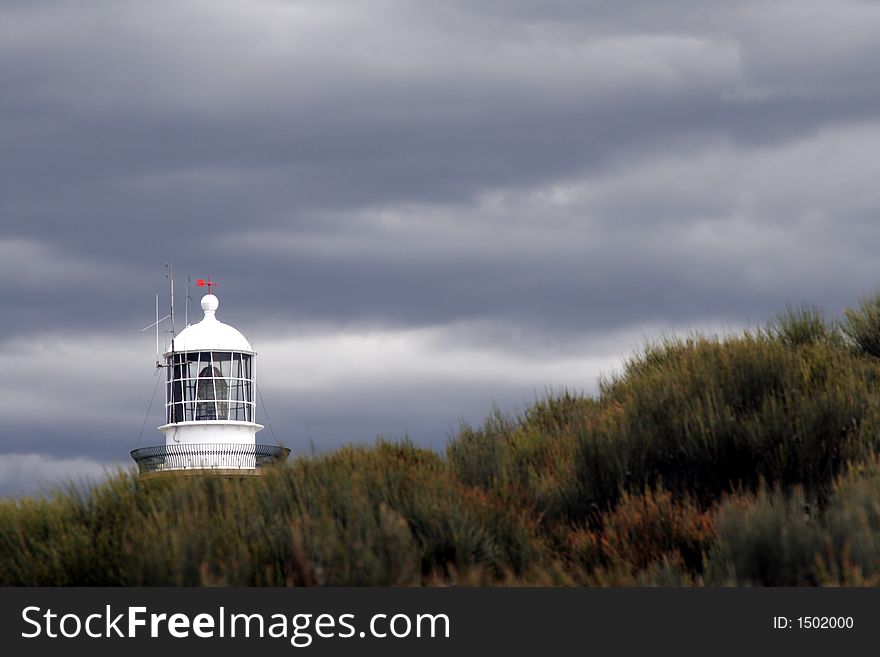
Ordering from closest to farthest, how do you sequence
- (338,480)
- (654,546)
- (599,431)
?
(654,546) < (338,480) < (599,431)

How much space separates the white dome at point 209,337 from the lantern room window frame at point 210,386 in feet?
0.38

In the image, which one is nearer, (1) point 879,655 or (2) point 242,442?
(1) point 879,655

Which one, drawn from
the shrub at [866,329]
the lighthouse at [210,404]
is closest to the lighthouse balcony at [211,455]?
the lighthouse at [210,404]

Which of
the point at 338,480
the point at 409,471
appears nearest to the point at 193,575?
the point at 338,480

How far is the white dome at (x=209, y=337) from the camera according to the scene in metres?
27.3

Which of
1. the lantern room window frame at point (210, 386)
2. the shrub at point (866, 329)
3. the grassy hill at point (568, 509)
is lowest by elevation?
the grassy hill at point (568, 509)

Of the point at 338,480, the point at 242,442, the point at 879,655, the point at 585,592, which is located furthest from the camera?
the point at 242,442

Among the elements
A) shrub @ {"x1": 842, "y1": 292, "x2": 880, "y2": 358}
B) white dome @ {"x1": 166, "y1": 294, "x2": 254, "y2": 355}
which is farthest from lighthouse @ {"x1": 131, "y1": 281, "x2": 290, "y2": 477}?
shrub @ {"x1": 842, "y1": 292, "x2": 880, "y2": 358}

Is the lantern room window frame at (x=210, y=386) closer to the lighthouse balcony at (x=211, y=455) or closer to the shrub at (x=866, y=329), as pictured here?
the lighthouse balcony at (x=211, y=455)

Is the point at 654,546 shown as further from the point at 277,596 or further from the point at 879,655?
the point at 277,596

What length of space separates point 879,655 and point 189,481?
6.28 meters

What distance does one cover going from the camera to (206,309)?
1121 inches

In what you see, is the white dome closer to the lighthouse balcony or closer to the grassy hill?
the lighthouse balcony

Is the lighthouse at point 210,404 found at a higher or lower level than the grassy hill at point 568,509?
higher
